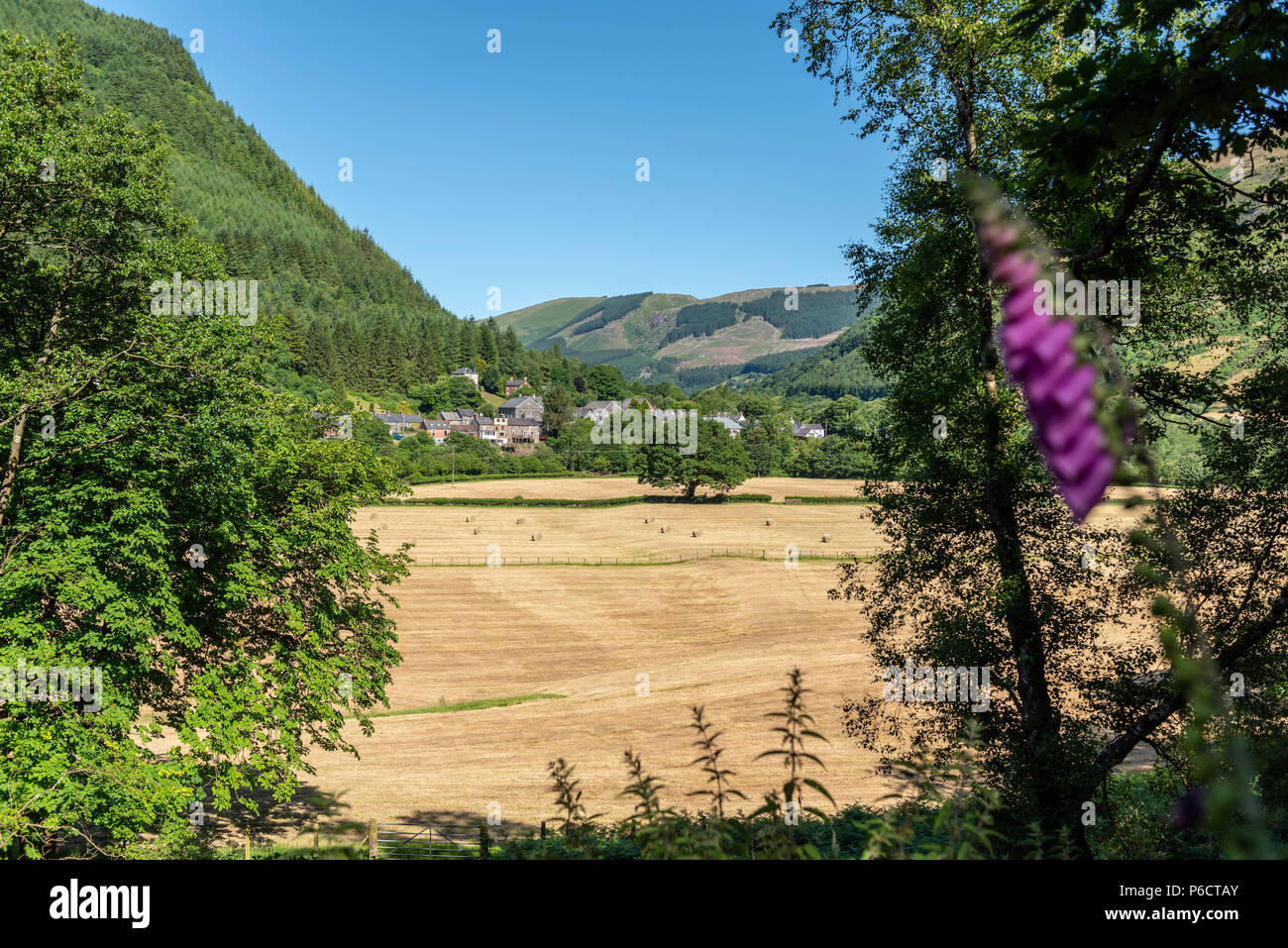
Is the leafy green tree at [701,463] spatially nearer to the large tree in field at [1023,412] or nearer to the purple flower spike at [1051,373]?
the large tree in field at [1023,412]

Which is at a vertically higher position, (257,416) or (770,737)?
(257,416)

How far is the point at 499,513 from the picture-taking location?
318 feet

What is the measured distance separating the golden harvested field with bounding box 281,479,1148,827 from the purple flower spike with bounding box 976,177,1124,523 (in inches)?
270

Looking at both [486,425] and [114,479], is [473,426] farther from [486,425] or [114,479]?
[114,479]

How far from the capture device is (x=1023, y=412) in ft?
45.7

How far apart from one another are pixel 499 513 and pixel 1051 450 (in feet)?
321

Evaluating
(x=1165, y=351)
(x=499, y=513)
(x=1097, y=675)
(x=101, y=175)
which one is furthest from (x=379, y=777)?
(x=499, y=513)

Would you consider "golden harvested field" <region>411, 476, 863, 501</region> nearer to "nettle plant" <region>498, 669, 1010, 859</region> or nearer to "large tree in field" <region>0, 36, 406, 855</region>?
"large tree in field" <region>0, 36, 406, 855</region>

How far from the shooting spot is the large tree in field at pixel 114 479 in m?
13.3

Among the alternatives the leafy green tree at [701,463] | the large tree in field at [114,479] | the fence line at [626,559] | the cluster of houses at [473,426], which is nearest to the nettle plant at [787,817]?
the large tree in field at [114,479]

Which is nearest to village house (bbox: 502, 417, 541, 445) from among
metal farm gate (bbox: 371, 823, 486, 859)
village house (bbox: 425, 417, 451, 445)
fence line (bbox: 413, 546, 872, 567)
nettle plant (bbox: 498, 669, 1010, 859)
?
village house (bbox: 425, 417, 451, 445)

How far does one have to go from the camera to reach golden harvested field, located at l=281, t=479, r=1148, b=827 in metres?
27.5
